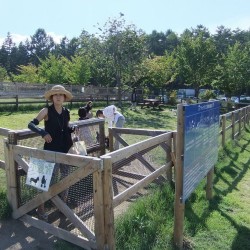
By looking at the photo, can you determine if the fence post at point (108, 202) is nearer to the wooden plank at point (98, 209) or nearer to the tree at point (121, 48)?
the wooden plank at point (98, 209)

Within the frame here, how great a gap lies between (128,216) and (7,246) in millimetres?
1470

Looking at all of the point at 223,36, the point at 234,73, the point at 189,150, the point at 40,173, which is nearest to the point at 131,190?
the point at 189,150

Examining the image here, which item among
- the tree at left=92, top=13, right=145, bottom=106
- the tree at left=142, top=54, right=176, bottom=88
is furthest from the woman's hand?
the tree at left=142, top=54, right=176, bottom=88

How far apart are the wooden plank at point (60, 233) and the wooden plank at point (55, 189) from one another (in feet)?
0.39

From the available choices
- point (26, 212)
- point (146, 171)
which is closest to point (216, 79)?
point (146, 171)

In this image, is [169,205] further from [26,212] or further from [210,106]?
[26,212]

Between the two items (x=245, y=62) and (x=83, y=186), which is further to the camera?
(x=245, y=62)

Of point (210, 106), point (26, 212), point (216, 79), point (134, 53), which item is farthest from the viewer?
point (216, 79)

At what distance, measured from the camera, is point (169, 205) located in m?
5.05

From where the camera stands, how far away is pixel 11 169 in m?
4.39

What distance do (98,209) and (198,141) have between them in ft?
5.91

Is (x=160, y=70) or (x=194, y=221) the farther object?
(x=160, y=70)

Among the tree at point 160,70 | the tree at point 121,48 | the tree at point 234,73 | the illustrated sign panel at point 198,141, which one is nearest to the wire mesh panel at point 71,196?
the illustrated sign panel at point 198,141

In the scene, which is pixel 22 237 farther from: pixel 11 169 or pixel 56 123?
pixel 56 123
